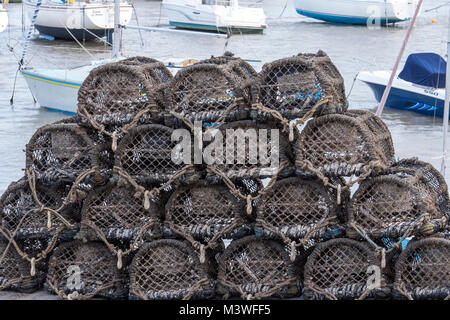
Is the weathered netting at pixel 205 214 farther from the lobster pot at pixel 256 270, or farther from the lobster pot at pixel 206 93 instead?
the lobster pot at pixel 206 93

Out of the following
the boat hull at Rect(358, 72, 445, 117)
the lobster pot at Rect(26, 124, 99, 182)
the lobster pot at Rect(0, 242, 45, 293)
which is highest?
the lobster pot at Rect(26, 124, 99, 182)

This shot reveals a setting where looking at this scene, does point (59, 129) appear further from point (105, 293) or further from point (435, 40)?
point (435, 40)

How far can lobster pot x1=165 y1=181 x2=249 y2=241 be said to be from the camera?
16.5ft

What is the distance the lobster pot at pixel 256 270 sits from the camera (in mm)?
4969

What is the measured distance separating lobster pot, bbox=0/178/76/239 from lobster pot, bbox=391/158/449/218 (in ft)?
6.87

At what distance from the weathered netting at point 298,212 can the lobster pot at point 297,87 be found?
0.44 metres

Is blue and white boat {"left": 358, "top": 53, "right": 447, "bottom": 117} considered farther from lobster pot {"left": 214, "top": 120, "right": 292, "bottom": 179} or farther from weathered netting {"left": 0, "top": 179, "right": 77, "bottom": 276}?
weathered netting {"left": 0, "top": 179, "right": 77, "bottom": 276}

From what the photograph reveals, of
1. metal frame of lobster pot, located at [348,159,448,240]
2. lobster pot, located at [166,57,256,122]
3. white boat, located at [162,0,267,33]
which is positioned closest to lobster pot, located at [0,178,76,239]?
lobster pot, located at [166,57,256,122]

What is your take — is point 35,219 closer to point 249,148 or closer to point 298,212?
point 249,148

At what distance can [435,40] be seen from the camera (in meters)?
29.3

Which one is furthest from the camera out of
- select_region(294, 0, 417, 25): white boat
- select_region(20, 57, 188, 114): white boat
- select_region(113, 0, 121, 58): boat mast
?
select_region(294, 0, 417, 25): white boat

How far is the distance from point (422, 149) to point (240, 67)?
943cm

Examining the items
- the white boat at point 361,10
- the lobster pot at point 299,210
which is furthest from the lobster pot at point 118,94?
the white boat at point 361,10

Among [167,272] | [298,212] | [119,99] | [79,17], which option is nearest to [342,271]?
[298,212]
